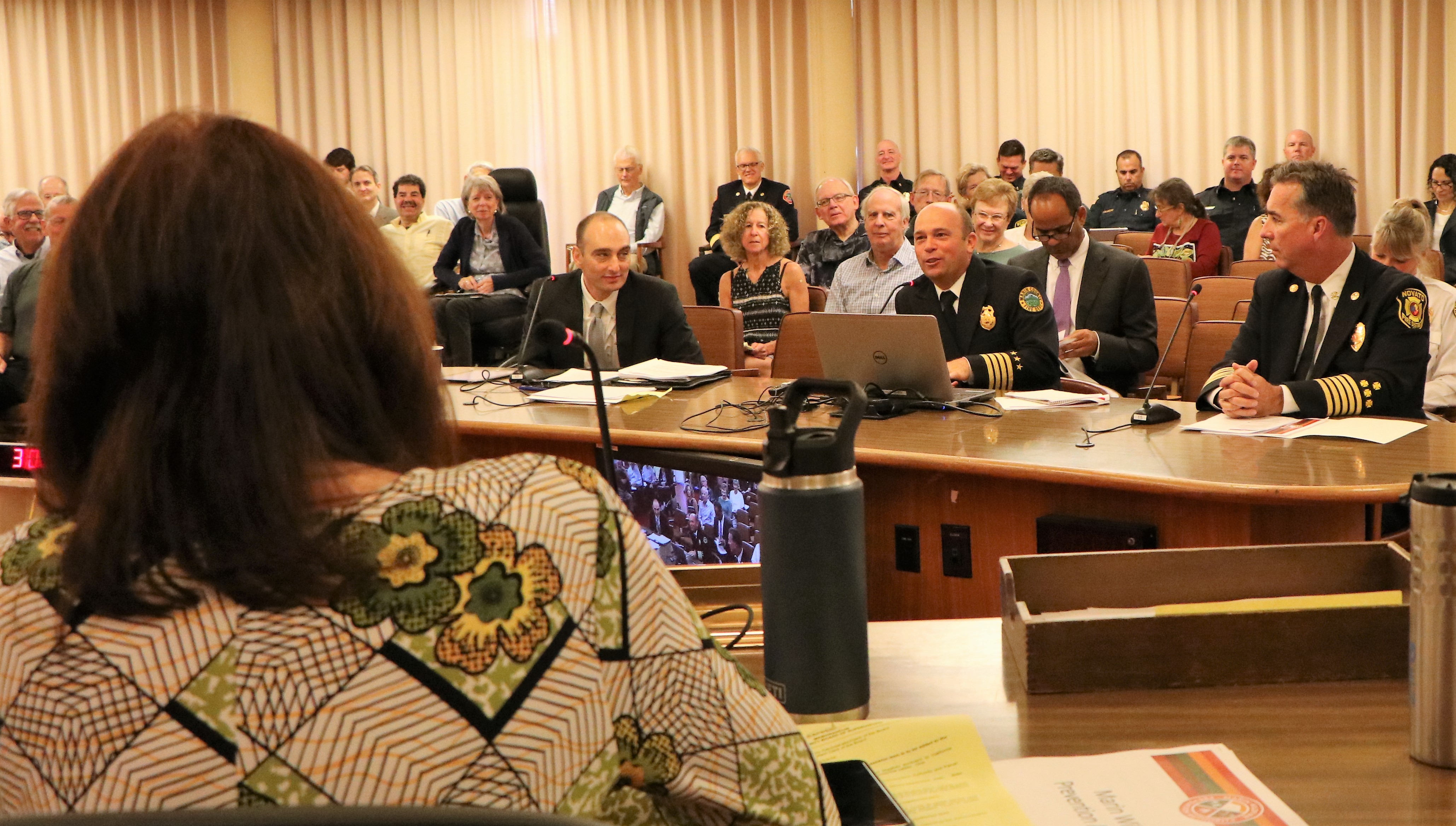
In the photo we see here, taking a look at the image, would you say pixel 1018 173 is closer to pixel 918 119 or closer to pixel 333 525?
pixel 918 119

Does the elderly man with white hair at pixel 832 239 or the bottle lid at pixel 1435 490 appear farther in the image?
the elderly man with white hair at pixel 832 239

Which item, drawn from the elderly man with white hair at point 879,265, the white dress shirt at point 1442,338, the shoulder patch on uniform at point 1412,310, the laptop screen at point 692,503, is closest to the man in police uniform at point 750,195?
the elderly man with white hair at point 879,265

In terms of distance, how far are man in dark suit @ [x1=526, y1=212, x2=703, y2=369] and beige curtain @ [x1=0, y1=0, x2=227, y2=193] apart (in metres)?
6.75

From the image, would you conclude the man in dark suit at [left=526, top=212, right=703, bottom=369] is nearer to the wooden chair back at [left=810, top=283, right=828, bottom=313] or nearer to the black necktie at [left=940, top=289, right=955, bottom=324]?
the black necktie at [left=940, top=289, right=955, bottom=324]

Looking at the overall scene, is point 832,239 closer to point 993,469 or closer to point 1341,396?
point 1341,396

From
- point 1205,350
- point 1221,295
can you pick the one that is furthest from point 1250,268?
point 1205,350

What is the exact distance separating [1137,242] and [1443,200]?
1.83 meters

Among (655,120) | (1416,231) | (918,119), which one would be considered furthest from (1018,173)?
(1416,231)

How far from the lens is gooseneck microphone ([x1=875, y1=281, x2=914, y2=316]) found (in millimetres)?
4207

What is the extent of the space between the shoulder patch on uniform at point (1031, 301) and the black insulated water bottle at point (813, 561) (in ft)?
9.40

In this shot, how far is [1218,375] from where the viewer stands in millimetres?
3260

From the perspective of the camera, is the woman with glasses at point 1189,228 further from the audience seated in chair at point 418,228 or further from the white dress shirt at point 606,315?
the audience seated in chair at point 418,228

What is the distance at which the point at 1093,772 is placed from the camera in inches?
41.9

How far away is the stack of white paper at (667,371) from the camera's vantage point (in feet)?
13.0
